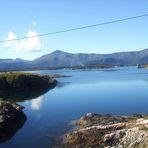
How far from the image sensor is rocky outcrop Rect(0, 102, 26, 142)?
52.6 metres

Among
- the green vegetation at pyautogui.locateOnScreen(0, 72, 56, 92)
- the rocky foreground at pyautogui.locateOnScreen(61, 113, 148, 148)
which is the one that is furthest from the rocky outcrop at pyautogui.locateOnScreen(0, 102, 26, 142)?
the green vegetation at pyautogui.locateOnScreen(0, 72, 56, 92)

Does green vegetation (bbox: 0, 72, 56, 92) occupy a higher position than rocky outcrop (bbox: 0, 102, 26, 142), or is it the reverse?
green vegetation (bbox: 0, 72, 56, 92)

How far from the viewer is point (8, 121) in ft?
185

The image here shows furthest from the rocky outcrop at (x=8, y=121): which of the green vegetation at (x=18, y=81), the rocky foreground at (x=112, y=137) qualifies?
the green vegetation at (x=18, y=81)

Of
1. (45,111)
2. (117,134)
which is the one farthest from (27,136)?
(45,111)

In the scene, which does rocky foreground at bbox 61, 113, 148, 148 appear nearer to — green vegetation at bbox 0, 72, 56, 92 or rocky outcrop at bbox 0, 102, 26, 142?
rocky outcrop at bbox 0, 102, 26, 142

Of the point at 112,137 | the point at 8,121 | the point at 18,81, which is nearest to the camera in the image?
the point at 112,137

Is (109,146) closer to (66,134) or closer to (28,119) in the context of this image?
(66,134)

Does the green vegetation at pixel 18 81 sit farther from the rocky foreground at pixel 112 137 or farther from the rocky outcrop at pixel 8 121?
the rocky foreground at pixel 112 137

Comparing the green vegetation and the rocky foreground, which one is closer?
the rocky foreground


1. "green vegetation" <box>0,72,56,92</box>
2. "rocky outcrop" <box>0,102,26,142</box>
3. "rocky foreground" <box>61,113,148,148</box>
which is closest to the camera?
"rocky foreground" <box>61,113,148,148</box>

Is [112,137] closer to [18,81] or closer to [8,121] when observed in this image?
[8,121]

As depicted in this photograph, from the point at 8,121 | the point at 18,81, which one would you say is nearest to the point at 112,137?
the point at 8,121

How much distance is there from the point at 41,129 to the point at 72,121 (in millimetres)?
6872
